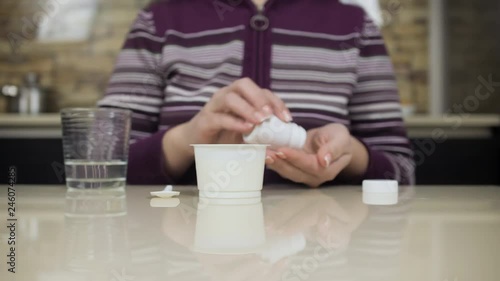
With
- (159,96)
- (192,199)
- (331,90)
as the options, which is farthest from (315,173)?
(159,96)

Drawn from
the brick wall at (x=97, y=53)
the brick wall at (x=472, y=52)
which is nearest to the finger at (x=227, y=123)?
the brick wall at (x=472, y=52)

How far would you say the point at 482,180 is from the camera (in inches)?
88.1

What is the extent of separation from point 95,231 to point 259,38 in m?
0.87

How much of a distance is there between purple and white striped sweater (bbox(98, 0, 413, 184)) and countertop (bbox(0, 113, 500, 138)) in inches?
37.4

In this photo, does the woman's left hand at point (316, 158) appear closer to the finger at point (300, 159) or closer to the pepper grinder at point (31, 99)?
the finger at point (300, 159)

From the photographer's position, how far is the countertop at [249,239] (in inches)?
12.8

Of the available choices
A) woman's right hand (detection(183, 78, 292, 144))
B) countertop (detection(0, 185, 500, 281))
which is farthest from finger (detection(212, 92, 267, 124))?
countertop (detection(0, 185, 500, 281))

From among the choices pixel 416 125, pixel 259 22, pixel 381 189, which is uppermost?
pixel 259 22

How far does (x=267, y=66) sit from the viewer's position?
49.9 inches

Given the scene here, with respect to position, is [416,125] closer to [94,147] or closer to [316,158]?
[316,158]

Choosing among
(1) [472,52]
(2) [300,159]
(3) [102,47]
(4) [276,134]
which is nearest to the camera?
(4) [276,134]

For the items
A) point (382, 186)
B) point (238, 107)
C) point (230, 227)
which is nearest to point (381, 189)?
point (382, 186)

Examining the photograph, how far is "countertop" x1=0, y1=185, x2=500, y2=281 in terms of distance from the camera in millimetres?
325

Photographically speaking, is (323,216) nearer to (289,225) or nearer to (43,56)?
(289,225)
